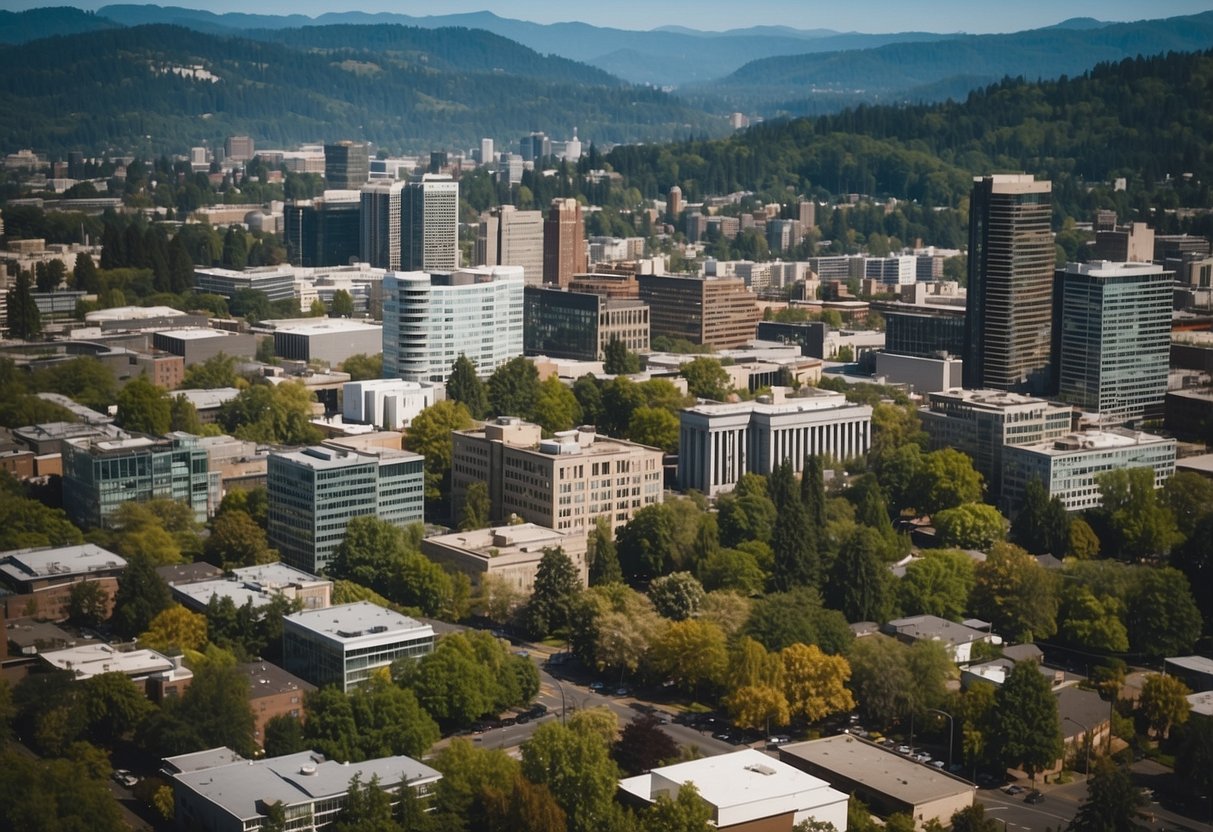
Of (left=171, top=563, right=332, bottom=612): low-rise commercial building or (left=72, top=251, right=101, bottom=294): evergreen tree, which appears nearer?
(left=171, top=563, right=332, bottom=612): low-rise commercial building

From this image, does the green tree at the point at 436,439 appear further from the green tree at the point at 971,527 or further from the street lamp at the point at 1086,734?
the street lamp at the point at 1086,734

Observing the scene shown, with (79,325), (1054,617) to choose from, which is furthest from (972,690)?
(79,325)

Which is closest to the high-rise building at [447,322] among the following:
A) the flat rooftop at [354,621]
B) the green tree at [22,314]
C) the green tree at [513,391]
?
the green tree at [513,391]

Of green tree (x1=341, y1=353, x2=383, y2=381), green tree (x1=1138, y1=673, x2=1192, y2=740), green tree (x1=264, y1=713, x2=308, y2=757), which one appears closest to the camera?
green tree (x1=264, y1=713, x2=308, y2=757)

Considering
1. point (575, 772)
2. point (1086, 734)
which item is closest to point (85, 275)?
point (575, 772)

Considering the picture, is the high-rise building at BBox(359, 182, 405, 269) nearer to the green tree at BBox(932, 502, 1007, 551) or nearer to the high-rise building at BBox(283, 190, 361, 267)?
the high-rise building at BBox(283, 190, 361, 267)

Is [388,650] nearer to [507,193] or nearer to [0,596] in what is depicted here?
[0,596]


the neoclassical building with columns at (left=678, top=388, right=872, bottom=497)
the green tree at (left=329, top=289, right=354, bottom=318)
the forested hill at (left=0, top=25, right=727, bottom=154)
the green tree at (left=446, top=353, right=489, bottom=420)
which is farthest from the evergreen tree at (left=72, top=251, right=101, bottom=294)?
the forested hill at (left=0, top=25, right=727, bottom=154)
